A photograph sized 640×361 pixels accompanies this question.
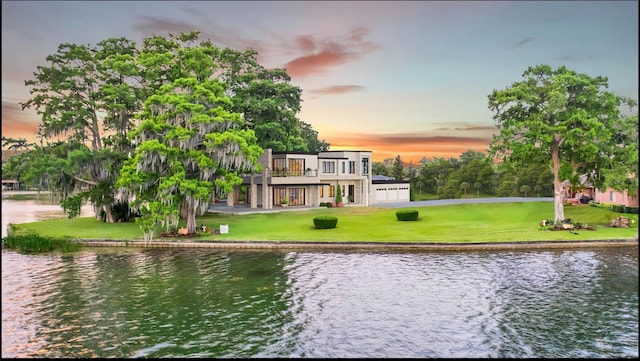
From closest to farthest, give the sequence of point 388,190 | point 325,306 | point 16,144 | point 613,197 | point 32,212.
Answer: point 325,306 → point 16,144 → point 613,197 → point 32,212 → point 388,190

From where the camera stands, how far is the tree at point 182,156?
4169cm

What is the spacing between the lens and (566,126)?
43531 millimetres

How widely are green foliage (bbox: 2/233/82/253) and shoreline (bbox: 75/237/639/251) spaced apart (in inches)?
82.2

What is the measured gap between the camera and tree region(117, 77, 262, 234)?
41.7 metres

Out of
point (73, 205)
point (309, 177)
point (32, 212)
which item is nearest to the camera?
point (73, 205)

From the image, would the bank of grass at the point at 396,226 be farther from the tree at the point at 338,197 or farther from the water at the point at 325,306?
the tree at the point at 338,197

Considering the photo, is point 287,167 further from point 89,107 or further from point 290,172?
point 89,107

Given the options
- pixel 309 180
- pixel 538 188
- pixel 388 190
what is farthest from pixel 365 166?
pixel 538 188

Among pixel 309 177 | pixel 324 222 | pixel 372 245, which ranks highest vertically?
pixel 309 177

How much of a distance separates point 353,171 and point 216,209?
2174 centimetres

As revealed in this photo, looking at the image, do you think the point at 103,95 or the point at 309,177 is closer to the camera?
the point at 103,95

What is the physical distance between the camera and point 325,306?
22750 millimetres

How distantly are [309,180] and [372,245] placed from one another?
3179 cm

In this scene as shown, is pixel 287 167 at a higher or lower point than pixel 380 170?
lower
